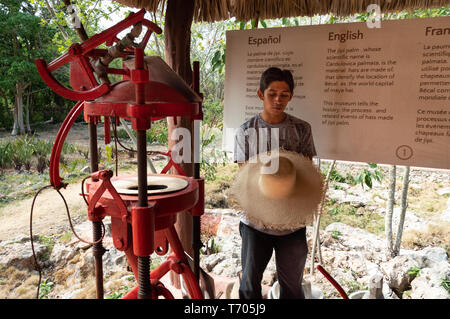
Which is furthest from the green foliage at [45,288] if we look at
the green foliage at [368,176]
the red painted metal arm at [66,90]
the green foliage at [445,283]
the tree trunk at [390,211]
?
the green foliage at [445,283]

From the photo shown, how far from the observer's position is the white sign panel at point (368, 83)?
1.59 m

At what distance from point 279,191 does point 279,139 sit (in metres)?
0.38

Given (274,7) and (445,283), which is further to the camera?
(445,283)

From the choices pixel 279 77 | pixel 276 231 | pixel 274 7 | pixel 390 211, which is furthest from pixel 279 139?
pixel 390 211

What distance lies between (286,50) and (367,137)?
74 centimetres

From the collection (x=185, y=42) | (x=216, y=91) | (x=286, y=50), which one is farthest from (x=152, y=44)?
(x=286, y=50)

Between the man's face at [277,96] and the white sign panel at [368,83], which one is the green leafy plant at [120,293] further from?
the man's face at [277,96]

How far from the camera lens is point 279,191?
149cm

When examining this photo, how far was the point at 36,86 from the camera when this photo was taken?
529 centimetres

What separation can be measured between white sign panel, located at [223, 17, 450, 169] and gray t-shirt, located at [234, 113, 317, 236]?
12 cm

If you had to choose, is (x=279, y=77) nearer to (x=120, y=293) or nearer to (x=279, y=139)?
(x=279, y=139)

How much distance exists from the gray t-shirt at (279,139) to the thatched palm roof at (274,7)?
2.80ft

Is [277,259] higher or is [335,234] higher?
[277,259]

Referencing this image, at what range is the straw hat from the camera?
1.49 metres
